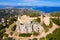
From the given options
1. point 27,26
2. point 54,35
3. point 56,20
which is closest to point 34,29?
point 27,26

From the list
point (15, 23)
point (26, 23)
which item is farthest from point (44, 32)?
point (15, 23)

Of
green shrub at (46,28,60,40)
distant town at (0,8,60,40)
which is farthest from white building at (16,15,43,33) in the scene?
green shrub at (46,28,60,40)

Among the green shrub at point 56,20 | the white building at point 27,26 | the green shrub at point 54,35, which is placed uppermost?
the green shrub at point 56,20

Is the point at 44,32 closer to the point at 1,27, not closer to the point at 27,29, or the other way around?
the point at 27,29

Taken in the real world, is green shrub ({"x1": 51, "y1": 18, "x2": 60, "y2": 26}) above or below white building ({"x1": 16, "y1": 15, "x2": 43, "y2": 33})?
above

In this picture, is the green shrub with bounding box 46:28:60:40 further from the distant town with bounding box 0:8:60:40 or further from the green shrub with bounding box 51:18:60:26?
the green shrub with bounding box 51:18:60:26

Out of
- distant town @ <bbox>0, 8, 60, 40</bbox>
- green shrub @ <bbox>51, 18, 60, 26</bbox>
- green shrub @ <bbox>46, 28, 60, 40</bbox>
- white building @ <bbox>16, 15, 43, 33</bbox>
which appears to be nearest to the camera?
green shrub @ <bbox>46, 28, 60, 40</bbox>

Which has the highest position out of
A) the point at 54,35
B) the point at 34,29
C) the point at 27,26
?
the point at 27,26

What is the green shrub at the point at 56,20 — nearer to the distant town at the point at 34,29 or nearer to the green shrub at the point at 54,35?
the distant town at the point at 34,29

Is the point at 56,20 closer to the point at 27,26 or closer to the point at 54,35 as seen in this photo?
the point at 54,35

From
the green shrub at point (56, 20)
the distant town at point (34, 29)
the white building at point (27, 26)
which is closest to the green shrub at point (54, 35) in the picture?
the distant town at point (34, 29)

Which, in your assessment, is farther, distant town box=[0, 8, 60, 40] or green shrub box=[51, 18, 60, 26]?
green shrub box=[51, 18, 60, 26]
